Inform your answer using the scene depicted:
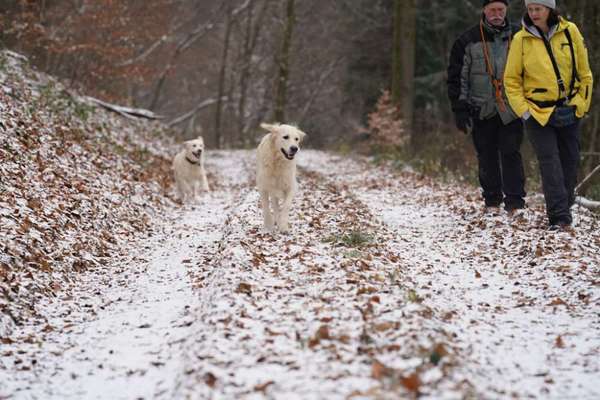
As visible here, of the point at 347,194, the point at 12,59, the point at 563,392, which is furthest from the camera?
the point at 12,59

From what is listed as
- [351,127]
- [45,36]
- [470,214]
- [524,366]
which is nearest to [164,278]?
[524,366]

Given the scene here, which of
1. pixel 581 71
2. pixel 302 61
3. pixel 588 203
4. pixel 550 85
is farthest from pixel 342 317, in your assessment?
pixel 302 61

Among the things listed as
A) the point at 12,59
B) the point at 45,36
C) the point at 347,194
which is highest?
the point at 45,36

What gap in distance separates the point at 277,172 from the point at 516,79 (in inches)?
123

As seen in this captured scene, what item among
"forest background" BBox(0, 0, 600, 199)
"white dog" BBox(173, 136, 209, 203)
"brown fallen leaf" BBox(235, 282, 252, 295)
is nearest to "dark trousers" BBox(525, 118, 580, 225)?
"forest background" BBox(0, 0, 600, 199)

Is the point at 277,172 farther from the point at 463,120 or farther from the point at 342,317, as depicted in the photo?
the point at 342,317

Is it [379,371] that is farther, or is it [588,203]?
[588,203]

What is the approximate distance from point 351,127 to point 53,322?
25.9m

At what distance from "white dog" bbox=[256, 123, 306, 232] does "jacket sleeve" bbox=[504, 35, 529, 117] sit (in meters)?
2.58

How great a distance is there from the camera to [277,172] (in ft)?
24.9

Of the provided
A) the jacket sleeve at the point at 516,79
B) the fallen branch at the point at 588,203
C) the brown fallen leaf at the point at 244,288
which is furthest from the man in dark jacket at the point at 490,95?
the brown fallen leaf at the point at 244,288

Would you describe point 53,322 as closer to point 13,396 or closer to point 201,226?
point 13,396

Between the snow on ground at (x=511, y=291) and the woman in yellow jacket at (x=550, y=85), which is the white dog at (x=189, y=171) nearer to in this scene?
the snow on ground at (x=511, y=291)

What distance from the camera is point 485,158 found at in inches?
332
